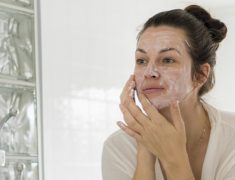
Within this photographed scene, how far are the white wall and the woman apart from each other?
0.57m

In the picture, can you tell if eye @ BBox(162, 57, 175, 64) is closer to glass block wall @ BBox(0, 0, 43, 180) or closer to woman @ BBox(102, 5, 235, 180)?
woman @ BBox(102, 5, 235, 180)

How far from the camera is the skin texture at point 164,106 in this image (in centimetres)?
102

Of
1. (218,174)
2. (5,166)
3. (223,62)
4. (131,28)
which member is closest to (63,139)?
(5,166)

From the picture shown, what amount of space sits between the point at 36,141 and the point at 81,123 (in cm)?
22

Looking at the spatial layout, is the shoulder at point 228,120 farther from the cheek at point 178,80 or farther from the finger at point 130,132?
the finger at point 130,132

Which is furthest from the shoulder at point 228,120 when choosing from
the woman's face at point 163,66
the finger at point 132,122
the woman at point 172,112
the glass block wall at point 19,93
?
the glass block wall at point 19,93

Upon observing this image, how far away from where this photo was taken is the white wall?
1666mm

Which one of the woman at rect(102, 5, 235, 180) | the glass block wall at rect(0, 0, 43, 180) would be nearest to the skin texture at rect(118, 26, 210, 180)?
the woman at rect(102, 5, 235, 180)

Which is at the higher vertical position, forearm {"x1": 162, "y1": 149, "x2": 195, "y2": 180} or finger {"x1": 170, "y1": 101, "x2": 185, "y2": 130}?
finger {"x1": 170, "y1": 101, "x2": 185, "y2": 130}

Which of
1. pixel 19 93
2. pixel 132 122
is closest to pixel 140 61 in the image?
pixel 132 122

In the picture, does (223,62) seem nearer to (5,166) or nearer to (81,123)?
(81,123)

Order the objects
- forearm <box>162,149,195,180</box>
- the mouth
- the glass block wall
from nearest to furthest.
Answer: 1. forearm <box>162,149,195,180</box>
2. the mouth
3. the glass block wall

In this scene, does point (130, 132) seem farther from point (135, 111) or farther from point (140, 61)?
point (140, 61)

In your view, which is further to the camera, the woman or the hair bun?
the hair bun
